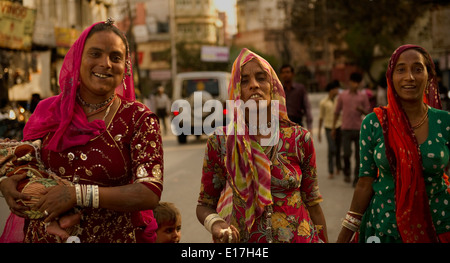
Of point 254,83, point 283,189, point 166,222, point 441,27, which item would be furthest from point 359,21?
point 283,189

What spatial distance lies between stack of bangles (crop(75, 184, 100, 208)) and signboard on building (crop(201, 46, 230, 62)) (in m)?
52.0

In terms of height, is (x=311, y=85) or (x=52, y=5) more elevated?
(x=52, y=5)

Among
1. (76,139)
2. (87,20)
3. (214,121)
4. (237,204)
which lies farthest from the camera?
(87,20)

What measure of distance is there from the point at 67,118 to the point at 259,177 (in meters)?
0.87

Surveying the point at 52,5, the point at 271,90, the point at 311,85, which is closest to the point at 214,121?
the point at 52,5

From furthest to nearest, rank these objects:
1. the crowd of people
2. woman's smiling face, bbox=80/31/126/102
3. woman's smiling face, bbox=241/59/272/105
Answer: woman's smiling face, bbox=241/59/272/105, woman's smiling face, bbox=80/31/126/102, the crowd of people

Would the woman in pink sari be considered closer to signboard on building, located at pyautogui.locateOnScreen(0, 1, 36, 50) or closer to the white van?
signboard on building, located at pyautogui.locateOnScreen(0, 1, 36, 50)

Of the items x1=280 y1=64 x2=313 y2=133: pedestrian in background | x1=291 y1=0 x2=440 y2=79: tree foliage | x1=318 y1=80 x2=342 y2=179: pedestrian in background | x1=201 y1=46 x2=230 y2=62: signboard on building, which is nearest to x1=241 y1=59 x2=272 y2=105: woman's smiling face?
x1=280 y1=64 x2=313 y2=133: pedestrian in background

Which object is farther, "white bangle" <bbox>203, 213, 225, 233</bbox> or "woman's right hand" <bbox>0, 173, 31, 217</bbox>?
"white bangle" <bbox>203, 213, 225, 233</bbox>

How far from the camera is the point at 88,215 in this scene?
94.2 inches

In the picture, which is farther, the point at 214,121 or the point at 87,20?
the point at 87,20

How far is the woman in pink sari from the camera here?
227 cm
